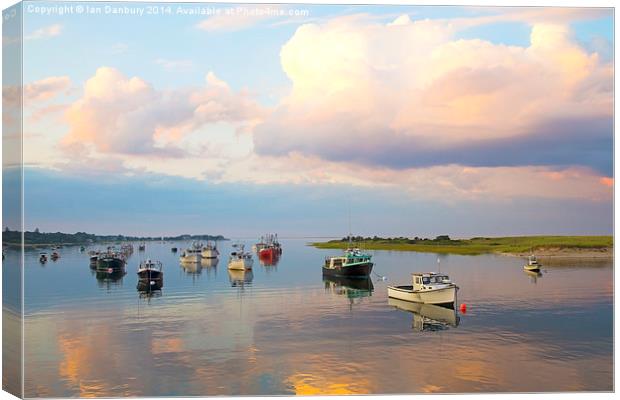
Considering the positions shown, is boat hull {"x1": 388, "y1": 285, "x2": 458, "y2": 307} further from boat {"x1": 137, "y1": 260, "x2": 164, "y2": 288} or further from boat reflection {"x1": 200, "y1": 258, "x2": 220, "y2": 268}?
boat reflection {"x1": 200, "y1": 258, "x2": 220, "y2": 268}

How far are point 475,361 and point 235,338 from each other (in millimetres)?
9861

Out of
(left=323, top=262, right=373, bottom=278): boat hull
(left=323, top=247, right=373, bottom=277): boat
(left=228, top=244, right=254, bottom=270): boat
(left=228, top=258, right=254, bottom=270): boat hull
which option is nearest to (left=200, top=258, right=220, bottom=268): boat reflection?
(left=228, top=244, right=254, bottom=270): boat

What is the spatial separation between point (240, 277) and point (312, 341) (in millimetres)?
36464

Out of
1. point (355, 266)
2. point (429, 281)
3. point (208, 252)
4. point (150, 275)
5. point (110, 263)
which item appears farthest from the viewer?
point (208, 252)

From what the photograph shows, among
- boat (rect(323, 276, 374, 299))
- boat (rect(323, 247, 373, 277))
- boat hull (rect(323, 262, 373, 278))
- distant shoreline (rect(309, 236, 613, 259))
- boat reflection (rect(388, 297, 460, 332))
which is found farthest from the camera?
boat hull (rect(323, 262, 373, 278))

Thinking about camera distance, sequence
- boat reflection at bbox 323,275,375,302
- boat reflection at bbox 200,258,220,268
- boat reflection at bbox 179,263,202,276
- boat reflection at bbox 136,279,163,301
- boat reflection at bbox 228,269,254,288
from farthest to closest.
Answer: boat reflection at bbox 200,258,220,268 → boat reflection at bbox 179,263,202,276 → boat reflection at bbox 228,269,254,288 → boat reflection at bbox 323,275,375,302 → boat reflection at bbox 136,279,163,301

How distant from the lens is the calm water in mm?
20422

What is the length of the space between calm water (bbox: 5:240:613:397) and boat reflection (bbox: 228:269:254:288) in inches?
235

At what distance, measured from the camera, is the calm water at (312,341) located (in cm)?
2042

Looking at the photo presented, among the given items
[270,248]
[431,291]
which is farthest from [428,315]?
[270,248]

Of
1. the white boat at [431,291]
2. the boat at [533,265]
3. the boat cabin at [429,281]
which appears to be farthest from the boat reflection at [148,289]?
the boat at [533,265]

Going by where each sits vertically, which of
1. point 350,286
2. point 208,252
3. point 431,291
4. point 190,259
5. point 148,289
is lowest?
point 350,286

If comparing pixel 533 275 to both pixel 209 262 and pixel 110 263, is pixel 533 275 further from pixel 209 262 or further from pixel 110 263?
pixel 110 263

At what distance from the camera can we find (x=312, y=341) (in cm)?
2656
